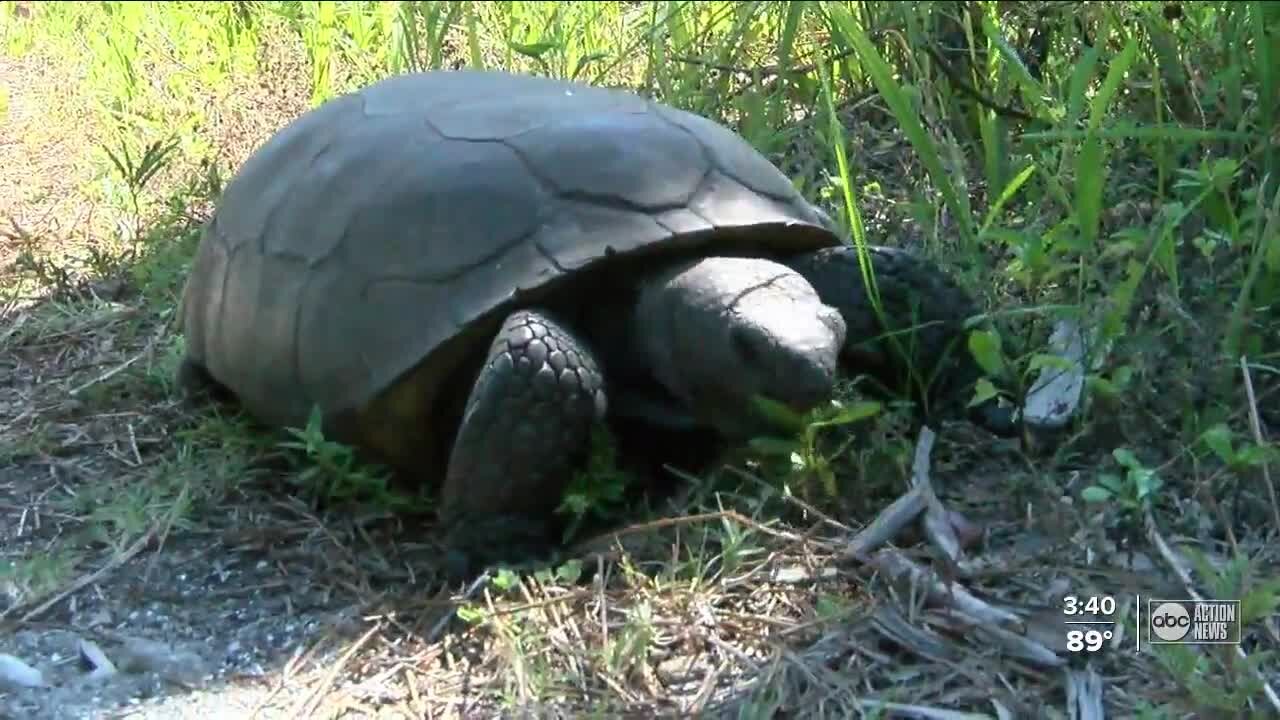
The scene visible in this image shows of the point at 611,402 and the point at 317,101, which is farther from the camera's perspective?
the point at 317,101

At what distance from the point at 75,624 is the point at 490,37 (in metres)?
2.66

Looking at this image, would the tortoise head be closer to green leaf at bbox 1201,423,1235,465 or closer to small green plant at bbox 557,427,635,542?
small green plant at bbox 557,427,635,542

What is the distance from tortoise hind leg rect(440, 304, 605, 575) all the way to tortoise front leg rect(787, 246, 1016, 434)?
1.47 feet

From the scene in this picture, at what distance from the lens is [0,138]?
16.0 ft

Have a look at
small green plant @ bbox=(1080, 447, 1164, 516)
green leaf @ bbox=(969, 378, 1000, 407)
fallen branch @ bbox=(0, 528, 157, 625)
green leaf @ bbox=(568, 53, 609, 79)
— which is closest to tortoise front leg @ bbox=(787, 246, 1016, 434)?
green leaf @ bbox=(969, 378, 1000, 407)

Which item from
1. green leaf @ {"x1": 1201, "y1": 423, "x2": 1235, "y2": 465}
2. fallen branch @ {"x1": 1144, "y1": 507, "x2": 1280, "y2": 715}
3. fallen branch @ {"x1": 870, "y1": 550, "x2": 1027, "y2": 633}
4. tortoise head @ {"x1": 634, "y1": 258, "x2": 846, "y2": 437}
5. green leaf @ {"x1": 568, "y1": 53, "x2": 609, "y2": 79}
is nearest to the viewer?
fallen branch @ {"x1": 1144, "y1": 507, "x2": 1280, "y2": 715}

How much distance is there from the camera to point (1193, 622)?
1.93 m

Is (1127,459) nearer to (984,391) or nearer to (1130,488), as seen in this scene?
(1130,488)

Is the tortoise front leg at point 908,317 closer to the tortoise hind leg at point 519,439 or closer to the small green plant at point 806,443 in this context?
the small green plant at point 806,443

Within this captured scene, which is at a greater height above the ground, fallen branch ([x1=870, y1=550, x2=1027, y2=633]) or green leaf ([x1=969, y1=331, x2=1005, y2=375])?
green leaf ([x1=969, y1=331, x2=1005, y2=375])

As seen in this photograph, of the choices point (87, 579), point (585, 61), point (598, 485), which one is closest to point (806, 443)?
point (598, 485)

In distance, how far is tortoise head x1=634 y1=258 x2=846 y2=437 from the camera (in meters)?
2.28

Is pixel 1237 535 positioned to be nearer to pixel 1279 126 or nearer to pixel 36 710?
pixel 1279 126

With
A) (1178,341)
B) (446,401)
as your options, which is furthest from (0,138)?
(1178,341)
